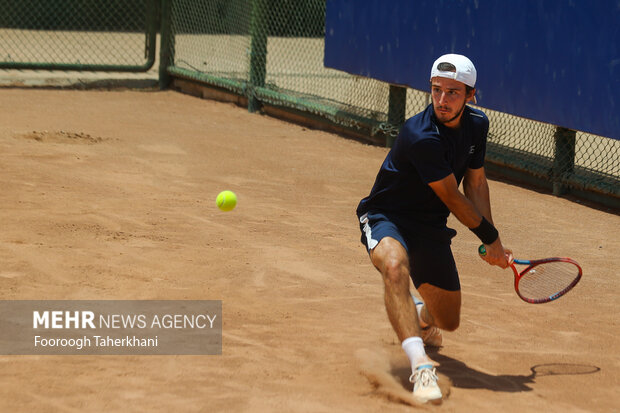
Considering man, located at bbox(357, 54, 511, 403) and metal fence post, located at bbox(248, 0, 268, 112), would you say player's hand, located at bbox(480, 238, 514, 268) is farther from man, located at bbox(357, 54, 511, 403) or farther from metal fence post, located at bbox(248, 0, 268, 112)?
metal fence post, located at bbox(248, 0, 268, 112)

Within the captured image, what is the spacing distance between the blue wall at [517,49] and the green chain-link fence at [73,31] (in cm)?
640

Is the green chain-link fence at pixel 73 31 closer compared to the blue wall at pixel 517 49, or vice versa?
the blue wall at pixel 517 49

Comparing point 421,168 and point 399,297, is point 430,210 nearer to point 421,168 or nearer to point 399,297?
point 421,168

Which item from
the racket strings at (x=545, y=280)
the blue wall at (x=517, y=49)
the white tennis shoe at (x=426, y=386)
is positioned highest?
the blue wall at (x=517, y=49)

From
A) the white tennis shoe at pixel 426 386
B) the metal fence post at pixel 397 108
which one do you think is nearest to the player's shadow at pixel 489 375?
the white tennis shoe at pixel 426 386

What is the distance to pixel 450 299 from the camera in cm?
453

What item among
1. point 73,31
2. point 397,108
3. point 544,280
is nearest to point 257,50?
point 397,108

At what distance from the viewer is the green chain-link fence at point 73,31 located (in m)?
15.5

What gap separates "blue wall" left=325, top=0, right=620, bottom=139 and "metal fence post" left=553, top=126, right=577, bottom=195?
296 millimetres

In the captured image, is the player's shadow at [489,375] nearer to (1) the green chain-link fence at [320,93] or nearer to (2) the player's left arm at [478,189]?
(2) the player's left arm at [478,189]

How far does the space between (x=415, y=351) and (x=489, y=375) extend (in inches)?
26.4

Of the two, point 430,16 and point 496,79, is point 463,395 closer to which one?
point 496,79

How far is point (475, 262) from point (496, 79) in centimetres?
300

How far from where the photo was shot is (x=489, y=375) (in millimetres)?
4430
